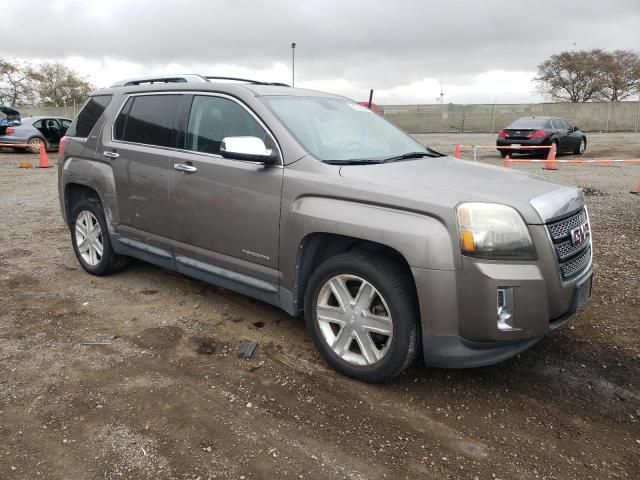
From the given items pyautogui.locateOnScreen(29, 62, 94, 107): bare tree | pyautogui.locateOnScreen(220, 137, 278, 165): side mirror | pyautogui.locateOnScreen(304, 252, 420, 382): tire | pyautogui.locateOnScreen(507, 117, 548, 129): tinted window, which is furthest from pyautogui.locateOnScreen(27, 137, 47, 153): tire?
pyautogui.locateOnScreen(29, 62, 94, 107): bare tree

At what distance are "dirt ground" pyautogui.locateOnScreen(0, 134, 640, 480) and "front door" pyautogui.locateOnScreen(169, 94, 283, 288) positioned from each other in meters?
0.55

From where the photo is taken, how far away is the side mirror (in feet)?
10.8

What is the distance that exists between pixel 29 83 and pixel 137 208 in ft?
191

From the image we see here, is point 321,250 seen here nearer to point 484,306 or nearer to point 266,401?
point 266,401

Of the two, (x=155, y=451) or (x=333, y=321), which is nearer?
(x=155, y=451)

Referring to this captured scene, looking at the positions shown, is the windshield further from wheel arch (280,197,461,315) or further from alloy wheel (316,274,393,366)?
alloy wheel (316,274,393,366)

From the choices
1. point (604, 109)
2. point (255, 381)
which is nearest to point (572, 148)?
point (255, 381)

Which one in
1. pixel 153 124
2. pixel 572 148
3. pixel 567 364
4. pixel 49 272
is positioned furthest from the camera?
pixel 572 148

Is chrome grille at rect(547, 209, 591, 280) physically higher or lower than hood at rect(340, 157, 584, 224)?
lower

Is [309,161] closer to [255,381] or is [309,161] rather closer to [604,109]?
[255,381]

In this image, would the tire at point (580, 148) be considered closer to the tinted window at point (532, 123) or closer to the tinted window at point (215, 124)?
the tinted window at point (532, 123)

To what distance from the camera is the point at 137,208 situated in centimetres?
442

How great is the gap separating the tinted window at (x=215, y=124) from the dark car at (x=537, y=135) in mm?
14674

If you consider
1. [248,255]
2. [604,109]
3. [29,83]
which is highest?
[29,83]
